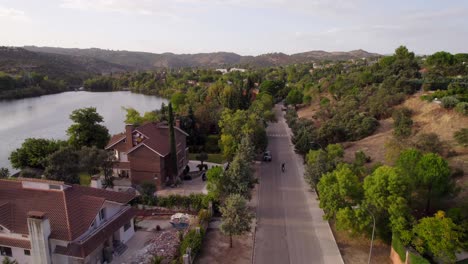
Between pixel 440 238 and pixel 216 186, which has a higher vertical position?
pixel 216 186

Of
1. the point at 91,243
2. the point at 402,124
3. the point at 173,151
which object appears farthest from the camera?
the point at 402,124

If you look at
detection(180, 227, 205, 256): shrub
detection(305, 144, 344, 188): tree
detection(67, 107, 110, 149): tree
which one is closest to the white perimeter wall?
detection(180, 227, 205, 256): shrub

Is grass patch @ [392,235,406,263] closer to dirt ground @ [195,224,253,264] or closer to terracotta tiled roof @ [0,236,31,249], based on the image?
dirt ground @ [195,224,253,264]

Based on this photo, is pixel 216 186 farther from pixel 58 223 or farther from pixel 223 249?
pixel 58 223

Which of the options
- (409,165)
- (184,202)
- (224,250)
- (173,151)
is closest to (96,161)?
(173,151)

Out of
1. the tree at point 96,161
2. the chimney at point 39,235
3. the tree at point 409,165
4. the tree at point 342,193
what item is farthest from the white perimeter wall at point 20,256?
the tree at point 409,165

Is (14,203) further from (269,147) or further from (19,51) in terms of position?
(19,51)
